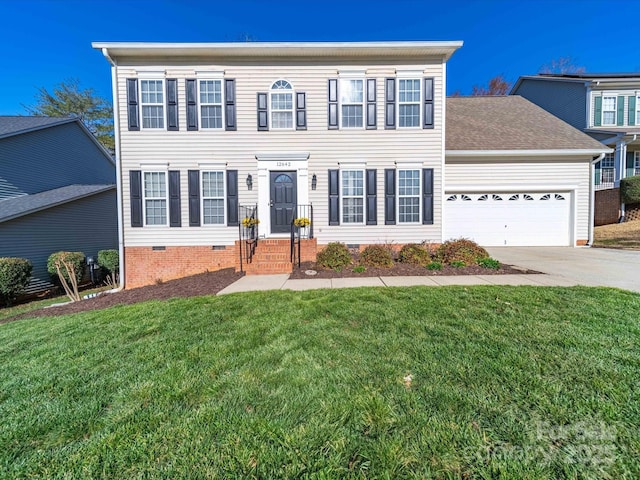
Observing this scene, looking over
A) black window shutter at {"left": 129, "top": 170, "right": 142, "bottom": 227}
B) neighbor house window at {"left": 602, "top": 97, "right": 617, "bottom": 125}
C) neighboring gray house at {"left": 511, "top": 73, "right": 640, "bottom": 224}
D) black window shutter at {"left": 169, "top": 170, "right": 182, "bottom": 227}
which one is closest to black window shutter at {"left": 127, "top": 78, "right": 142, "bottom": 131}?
black window shutter at {"left": 129, "top": 170, "right": 142, "bottom": 227}

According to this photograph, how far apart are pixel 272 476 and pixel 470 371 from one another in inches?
72.3

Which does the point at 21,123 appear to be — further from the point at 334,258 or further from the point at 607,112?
the point at 607,112

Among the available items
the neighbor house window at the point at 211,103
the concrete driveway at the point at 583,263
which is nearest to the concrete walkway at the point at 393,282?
the concrete driveway at the point at 583,263

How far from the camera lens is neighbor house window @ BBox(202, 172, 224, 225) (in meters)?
8.88

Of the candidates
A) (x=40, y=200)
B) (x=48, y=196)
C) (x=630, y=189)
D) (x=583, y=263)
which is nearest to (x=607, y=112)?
(x=630, y=189)

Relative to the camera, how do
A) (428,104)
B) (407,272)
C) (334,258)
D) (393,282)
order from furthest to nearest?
(428,104)
(334,258)
(407,272)
(393,282)

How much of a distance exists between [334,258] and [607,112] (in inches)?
699

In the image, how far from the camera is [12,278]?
8.73 metres

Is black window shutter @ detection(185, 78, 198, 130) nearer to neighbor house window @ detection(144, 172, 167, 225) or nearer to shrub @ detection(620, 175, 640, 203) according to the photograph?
neighbor house window @ detection(144, 172, 167, 225)

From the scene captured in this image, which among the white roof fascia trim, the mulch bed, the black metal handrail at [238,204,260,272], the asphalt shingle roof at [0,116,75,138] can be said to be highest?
the asphalt shingle roof at [0,116,75,138]

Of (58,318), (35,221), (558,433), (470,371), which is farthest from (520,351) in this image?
(35,221)

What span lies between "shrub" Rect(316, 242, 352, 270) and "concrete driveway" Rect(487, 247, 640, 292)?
449 cm

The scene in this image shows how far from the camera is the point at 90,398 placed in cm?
230

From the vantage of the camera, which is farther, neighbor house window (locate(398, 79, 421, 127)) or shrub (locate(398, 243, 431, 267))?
neighbor house window (locate(398, 79, 421, 127))
